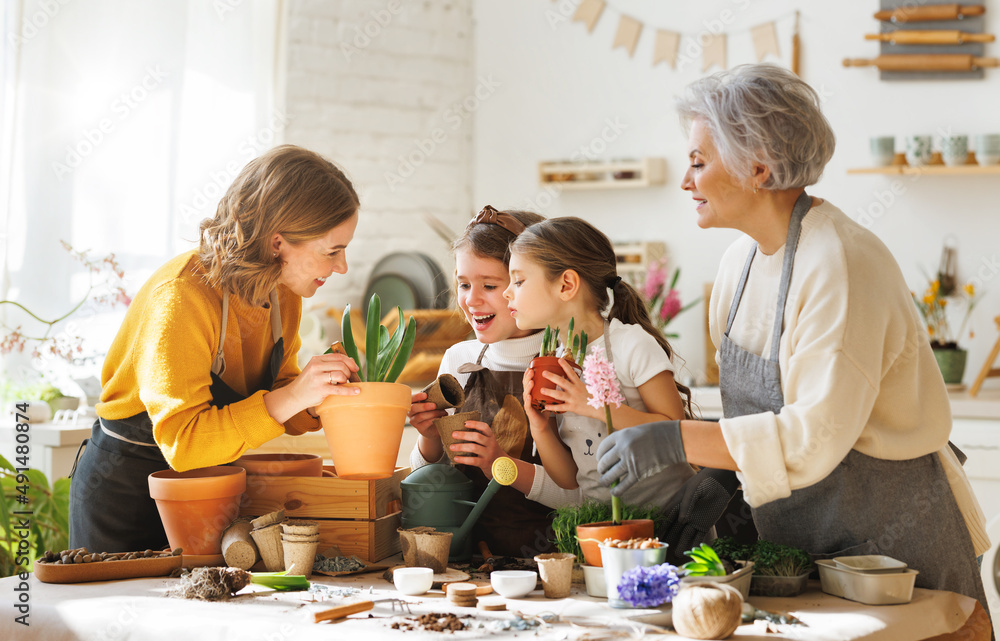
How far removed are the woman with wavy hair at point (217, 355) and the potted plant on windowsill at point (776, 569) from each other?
2.03 feet

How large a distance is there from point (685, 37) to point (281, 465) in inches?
118

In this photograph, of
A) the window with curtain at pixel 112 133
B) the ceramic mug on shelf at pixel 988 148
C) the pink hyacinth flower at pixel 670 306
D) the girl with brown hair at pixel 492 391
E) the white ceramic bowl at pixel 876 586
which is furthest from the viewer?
the pink hyacinth flower at pixel 670 306

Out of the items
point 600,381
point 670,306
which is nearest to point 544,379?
point 600,381

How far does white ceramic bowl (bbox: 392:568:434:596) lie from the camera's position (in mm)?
1207

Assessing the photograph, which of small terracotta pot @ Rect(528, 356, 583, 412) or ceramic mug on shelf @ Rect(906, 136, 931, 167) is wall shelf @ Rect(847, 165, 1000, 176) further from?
small terracotta pot @ Rect(528, 356, 583, 412)

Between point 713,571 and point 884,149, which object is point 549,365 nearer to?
point 713,571

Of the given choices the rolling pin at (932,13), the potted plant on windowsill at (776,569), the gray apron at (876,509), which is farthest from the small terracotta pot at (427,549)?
the rolling pin at (932,13)

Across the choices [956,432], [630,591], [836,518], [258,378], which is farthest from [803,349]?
[956,432]

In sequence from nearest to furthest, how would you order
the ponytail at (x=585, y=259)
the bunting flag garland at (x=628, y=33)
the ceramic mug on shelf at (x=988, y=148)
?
the ponytail at (x=585, y=259)
the ceramic mug on shelf at (x=988, y=148)
the bunting flag garland at (x=628, y=33)

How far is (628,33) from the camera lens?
3928 millimetres

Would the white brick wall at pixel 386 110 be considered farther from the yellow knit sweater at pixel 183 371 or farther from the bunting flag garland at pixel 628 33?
the yellow knit sweater at pixel 183 371

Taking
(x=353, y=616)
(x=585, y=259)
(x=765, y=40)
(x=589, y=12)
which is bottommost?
(x=353, y=616)

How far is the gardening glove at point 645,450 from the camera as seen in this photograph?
3.93ft

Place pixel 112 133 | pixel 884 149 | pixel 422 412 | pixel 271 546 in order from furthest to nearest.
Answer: pixel 884 149 → pixel 112 133 → pixel 422 412 → pixel 271 546
